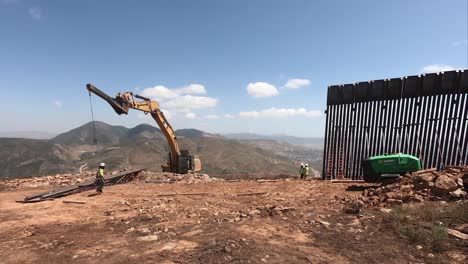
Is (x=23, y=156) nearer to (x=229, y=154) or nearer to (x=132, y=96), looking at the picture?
(x=229, y=154)

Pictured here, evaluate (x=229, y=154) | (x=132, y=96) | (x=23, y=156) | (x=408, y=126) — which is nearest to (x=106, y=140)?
(x=23, y=156)

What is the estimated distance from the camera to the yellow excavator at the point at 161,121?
20.9 m

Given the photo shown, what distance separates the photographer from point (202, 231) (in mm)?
8492

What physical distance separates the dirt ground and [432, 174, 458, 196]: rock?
2.27 metres

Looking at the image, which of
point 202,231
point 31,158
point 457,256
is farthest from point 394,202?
point 31,158

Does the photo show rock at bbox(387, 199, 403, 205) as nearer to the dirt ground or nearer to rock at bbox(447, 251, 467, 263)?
the dirt ground

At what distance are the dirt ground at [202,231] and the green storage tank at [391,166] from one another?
1302 mm

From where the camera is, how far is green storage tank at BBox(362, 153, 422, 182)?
13156mm

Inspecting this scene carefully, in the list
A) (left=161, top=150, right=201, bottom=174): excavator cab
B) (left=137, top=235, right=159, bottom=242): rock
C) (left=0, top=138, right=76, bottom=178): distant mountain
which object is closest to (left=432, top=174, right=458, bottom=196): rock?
(left=137, top=235, right=159, bottom=242): rock

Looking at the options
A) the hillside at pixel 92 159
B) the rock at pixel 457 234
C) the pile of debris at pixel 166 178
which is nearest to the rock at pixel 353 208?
the rock at pixel 457 234

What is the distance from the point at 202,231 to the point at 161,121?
1662 centimetres

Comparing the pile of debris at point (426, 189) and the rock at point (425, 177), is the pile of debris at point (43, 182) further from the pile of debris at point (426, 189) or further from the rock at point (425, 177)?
the rock at point (425, 177)

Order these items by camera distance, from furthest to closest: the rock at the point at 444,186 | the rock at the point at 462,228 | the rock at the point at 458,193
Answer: the rock at the point at 444,186 < the rock at the point at 458,193 < the rock at the point at 462,228

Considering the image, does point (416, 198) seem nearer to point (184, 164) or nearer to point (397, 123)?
point (397, 123)
